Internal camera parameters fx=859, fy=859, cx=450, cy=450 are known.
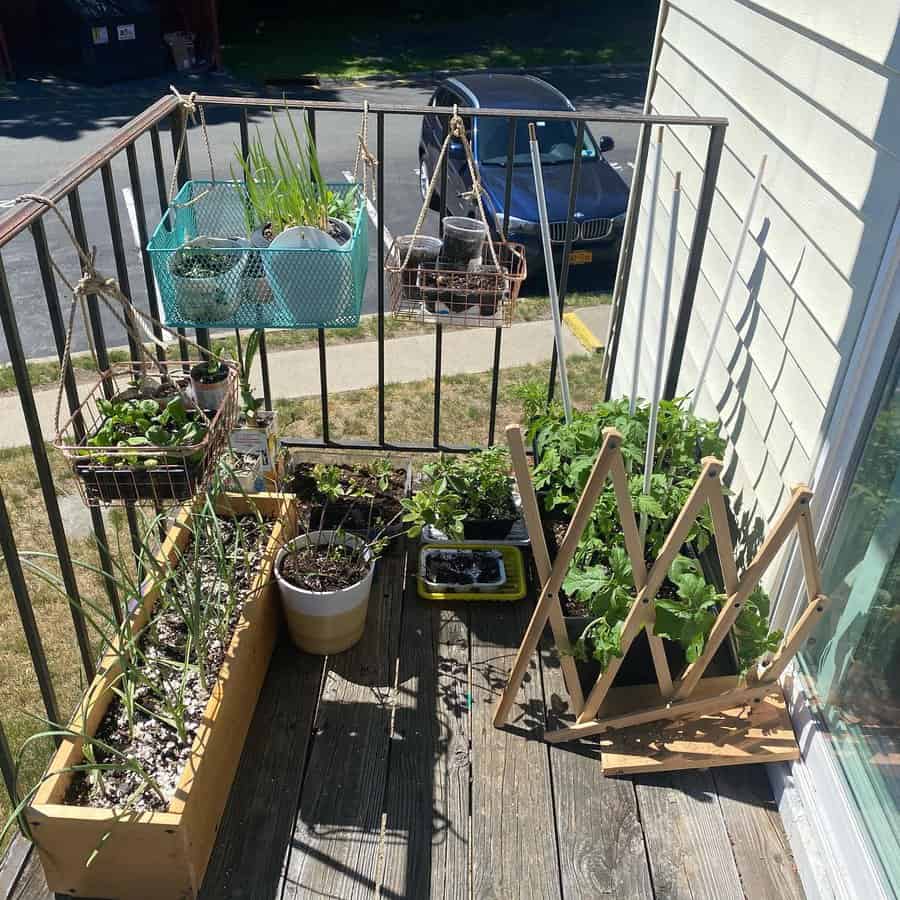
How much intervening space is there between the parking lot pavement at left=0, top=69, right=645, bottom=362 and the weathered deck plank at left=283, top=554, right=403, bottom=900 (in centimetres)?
222

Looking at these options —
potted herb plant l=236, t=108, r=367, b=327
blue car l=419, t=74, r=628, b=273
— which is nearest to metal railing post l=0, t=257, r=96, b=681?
potted herb plant l=236, t=108, r=367, b=327

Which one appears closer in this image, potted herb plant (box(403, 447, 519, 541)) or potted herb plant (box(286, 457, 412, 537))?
potted herb plant (box(403, 447, 519, 541))

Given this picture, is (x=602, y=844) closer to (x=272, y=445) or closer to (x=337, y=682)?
(x=337, y=682)

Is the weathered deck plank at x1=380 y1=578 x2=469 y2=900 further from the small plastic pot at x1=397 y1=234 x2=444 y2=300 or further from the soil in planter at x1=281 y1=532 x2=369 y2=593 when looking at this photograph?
the small plastic pot at x1=397 y1=234 x2=444 y2=300

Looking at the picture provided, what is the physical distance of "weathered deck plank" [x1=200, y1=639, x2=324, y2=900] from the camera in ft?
5.90

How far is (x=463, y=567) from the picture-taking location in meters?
2.56

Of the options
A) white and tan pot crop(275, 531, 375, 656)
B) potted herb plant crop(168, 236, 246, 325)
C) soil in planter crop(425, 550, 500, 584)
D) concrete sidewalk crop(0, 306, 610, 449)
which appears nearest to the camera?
potted herb plant crop(168, 236, 246, 325)

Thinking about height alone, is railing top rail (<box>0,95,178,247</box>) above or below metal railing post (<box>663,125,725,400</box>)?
above

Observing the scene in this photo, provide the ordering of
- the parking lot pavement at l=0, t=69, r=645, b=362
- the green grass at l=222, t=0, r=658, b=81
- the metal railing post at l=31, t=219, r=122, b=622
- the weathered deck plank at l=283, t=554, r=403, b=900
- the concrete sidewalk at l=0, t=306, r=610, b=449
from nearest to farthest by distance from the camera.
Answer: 1. the metal railing post at l=31, t=219, r=122, b=622
2. the weathered deck plank at l=283, t=554, r=403, b=900
3. the concrete sidewalk at l=0, t=306, r=610, b=449
4. the parking lot pavement at l=0, t=69, r=645, b=362
5. the green grass at l=222, t=0, r=658, b=81

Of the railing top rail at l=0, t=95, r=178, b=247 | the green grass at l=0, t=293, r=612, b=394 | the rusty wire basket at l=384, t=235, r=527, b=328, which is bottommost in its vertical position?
the green grass at l=0, t=293, r=612, b=394

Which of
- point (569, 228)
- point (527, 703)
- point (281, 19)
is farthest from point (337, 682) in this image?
point (281, 19)

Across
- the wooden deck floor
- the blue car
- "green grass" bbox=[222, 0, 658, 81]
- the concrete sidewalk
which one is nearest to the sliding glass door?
the wooden deck floor

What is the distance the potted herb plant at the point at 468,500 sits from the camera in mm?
2469

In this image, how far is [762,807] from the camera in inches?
77.5
